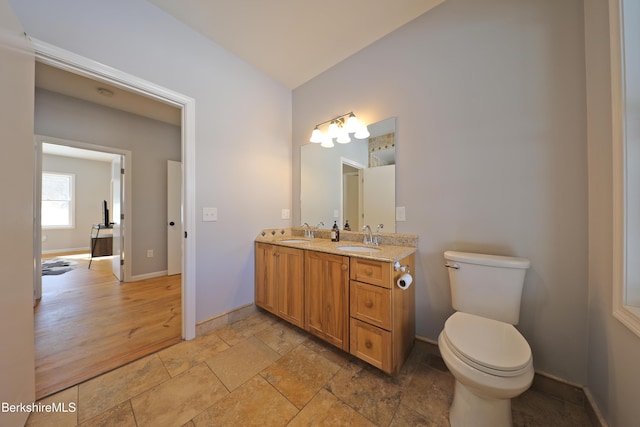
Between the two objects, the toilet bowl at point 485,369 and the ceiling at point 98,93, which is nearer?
the toilet bowl at point 485,369

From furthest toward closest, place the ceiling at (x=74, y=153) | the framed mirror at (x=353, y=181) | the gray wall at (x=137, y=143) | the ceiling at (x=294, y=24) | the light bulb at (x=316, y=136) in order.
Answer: the ceiling at (x=74, y=153) → the gray wall at (x=137, y=143) → the light bulb at (x=316, y=136) → the framed mirror at (x=353, y=181) → the ceiling at (x=294, y=24)

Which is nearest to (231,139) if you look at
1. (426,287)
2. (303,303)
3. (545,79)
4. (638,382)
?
(303,303)

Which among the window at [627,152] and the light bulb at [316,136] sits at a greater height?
the light bulb at [316,136]

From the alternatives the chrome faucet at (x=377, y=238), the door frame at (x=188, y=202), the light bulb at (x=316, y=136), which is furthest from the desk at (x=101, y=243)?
the chrome faucet at (x=377, y=238)

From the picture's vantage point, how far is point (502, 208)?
4.41 ft

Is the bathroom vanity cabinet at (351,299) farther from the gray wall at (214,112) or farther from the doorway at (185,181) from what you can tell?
the doorway at (185,181)

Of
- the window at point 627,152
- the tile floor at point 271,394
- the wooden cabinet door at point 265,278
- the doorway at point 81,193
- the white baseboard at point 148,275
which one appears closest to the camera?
the window at point 627,152

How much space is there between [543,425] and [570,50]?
2.03 meters

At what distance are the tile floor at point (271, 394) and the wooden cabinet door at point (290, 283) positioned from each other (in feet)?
0.90

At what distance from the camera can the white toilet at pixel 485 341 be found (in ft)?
2.84

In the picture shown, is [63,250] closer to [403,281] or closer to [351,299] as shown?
[351,299]

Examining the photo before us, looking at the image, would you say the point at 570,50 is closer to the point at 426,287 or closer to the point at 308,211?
the point at 426,287

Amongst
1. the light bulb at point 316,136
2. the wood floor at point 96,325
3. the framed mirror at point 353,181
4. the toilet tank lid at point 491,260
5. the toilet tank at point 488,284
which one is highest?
the light bulb at point 316,136

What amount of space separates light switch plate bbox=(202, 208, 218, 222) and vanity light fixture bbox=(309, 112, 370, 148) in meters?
1.23
